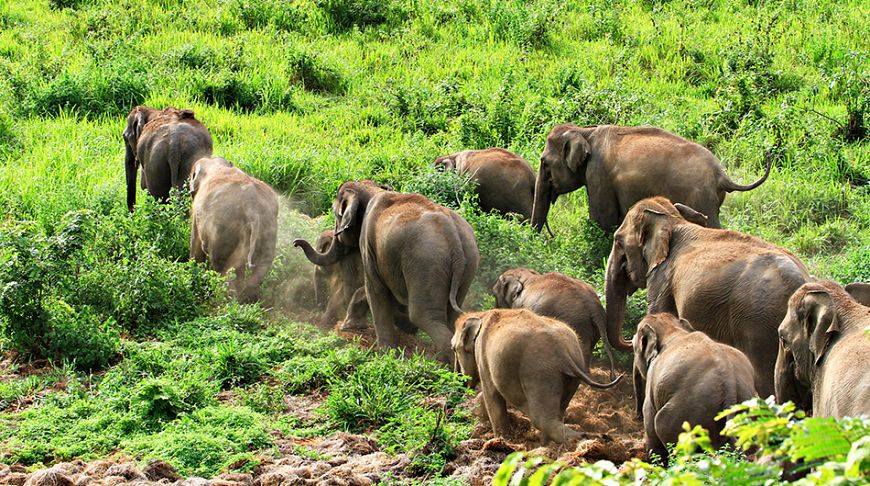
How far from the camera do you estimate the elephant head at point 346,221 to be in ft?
30.6

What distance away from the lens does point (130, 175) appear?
12203mm

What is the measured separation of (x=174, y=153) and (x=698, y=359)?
677 centimetres

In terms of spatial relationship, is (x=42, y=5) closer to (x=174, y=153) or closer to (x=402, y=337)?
(x=174, y=153)

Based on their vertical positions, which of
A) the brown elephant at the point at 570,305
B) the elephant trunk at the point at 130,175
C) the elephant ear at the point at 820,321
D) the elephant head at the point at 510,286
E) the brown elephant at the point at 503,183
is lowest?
the elephant trunk at the point at 130,175

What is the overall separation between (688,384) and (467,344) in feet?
6.10

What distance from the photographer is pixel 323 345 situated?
8.63 meters

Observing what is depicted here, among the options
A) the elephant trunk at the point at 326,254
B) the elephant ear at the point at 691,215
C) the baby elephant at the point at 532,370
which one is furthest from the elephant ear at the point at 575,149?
the baby elephant at the point at 532,370

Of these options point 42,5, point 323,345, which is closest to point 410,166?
point 323,345

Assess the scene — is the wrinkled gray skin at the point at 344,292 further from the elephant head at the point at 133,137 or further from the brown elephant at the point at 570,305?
the elephant head at the point at 133,137

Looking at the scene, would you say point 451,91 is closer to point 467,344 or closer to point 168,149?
point 168,149

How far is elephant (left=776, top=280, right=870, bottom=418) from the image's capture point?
558 centimetres

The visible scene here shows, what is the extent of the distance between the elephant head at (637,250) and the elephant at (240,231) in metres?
2.94

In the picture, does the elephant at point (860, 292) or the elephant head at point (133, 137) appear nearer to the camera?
the elephant at point (860, 292)

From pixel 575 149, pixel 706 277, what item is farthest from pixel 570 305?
pixel 575 149
